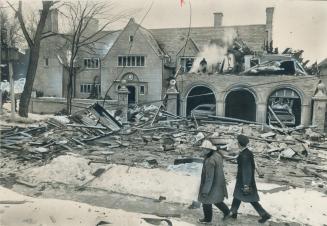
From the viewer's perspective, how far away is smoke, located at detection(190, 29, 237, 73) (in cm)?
1378

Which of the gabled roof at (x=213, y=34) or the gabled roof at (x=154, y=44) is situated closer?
the gabled roof at (x=213, y=34)

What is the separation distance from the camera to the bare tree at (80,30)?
40.9 ft

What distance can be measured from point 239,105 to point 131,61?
4.98 meters

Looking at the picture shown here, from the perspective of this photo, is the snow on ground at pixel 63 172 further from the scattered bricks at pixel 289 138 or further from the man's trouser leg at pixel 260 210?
the scattered bricks at pixel 289 138

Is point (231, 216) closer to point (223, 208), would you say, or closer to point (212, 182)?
point (223, 208)

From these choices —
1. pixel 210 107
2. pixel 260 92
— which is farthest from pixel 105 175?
pixel 260 92

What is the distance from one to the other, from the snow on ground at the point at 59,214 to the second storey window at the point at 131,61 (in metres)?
6.96

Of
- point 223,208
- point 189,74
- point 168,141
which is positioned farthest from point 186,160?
point 189,74

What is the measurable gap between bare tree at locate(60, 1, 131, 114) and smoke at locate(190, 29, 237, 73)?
399 cm

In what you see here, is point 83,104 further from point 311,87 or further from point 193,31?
point 311,87

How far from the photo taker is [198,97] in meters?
15.9

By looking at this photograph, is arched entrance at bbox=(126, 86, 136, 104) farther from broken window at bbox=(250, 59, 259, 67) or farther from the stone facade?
broken window at bbox=(250, 59, 259, 67)

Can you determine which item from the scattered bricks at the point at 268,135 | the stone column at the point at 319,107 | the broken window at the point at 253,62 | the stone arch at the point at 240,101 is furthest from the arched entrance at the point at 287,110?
the broken window at the point at 253,62

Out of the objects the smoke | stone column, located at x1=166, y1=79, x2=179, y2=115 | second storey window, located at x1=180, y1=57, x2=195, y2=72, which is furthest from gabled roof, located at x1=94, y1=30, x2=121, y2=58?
the smoke
